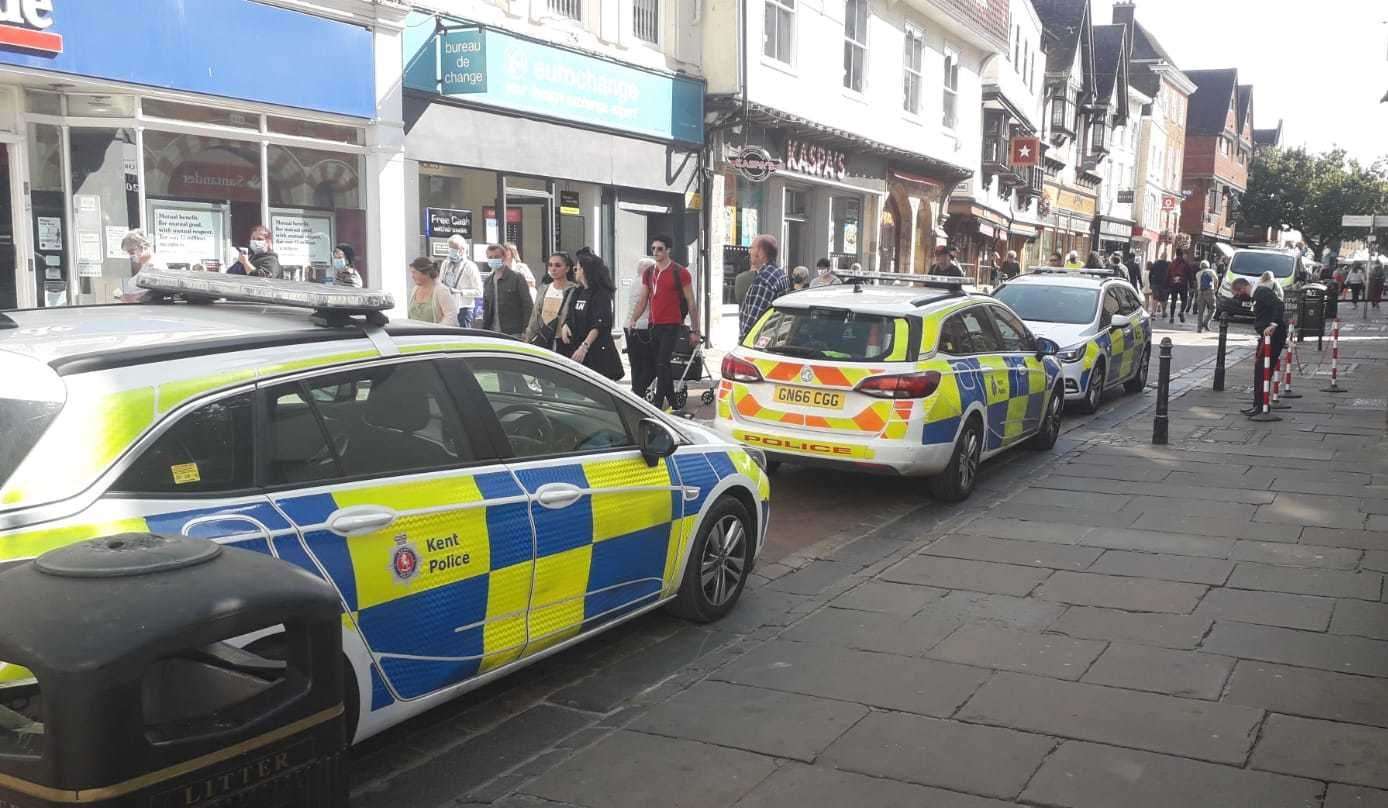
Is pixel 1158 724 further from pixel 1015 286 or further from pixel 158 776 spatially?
pixel 1015 286

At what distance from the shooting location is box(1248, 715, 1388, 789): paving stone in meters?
3.94

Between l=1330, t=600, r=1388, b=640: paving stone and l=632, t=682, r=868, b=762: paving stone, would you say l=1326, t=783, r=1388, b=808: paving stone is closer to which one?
l=632, t=682, r=868, b=762: paving stone

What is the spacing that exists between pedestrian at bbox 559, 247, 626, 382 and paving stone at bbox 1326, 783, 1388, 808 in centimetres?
690

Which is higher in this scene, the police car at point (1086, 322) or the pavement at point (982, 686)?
the police car at point (1086, 322)

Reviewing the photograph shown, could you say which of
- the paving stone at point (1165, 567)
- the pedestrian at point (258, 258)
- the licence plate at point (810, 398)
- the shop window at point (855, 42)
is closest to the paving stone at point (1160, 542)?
the paving stone at point (1165, 567)

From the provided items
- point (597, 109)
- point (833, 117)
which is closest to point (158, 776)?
point (597, 109)

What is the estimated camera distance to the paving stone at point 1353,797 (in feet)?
12.1

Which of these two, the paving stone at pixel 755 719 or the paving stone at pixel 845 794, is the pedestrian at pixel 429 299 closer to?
the paving stone at pixel 755 719

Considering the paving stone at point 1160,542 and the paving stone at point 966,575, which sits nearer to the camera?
the paving stone at point 966,575

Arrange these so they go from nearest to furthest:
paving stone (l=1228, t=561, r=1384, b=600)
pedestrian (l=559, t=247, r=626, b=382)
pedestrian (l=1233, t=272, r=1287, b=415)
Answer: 1. paving stone (l=1228, t=561, r=1384, b=600)
2. pedestrian (l=559, t=247, r=626, b=382)
3. pedestrian (l=1233, t=272, r=1287, b=415)

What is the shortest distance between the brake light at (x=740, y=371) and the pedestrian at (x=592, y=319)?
5.44ft

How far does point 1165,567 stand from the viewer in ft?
21.8

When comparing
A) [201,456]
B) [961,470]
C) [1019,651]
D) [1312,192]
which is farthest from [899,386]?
[1312,192]

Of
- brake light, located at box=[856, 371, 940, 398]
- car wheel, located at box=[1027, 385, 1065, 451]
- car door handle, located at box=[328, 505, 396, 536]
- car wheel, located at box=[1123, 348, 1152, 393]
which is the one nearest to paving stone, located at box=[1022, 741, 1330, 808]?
car door handle, located at box=[328, 505, 396, 536]
